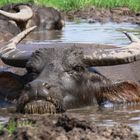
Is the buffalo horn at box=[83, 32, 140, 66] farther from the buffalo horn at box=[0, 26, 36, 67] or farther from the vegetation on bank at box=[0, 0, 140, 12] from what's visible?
the vegetation on bank at box=[0, 0, 140, 12]

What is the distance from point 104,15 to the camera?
781 inches

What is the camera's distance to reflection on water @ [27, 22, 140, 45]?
13509 millimetres

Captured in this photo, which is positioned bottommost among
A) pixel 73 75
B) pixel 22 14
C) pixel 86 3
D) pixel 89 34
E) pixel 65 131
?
pixel 86 3

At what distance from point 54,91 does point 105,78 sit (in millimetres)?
1080

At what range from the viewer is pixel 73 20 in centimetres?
1934

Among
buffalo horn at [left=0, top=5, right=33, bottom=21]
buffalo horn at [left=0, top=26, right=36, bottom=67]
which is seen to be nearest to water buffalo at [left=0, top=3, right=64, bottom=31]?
buffalo horn at [left=0, top=5, right=33, bottom=21]

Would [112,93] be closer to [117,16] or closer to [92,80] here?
[92,80]

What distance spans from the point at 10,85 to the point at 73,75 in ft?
2.81

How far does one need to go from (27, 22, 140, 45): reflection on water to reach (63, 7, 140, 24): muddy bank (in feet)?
3.06

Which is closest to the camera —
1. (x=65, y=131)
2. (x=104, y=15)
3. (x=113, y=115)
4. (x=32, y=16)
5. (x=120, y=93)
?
(x=65, y=131)

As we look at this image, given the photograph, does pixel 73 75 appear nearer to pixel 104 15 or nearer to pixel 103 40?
pixel 103 40

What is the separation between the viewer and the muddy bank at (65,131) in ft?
15.7

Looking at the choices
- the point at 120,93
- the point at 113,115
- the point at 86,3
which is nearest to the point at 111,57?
the point at 120,93

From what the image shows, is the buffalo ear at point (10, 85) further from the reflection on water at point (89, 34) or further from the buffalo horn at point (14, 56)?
the reflection on water at point (89, 34)
